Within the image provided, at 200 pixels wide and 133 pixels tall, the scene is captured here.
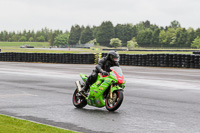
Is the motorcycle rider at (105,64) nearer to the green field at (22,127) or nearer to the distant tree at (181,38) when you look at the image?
the green field at (22,127)

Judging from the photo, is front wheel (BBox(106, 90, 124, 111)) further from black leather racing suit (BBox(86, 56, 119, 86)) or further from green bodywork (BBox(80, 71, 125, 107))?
black leather racing suit (BBox(86, 56, 119, 86))

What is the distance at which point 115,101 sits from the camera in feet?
31.4

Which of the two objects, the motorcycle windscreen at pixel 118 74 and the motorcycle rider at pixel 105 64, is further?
the motorcycle rider at pixel 105 64

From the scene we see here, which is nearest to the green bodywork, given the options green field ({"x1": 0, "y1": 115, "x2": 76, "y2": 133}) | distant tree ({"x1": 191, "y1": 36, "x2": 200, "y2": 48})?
green field ({"x1": 0, "y1": 115, "x2": 76, "y2": 133})

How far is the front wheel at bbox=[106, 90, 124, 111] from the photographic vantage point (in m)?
9.38

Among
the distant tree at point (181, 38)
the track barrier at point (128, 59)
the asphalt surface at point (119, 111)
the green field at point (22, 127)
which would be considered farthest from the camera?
the distant tree at point (181, 38)

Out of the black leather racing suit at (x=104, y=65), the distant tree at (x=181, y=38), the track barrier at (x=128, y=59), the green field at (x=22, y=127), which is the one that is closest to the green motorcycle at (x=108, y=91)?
the black leather racing suit at (x=104, y=65)

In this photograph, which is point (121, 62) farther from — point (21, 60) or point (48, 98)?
point (48, 98)

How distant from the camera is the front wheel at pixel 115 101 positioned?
938 centimetres

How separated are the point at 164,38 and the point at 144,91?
184 meters

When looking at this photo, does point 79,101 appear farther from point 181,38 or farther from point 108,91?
point 181,38

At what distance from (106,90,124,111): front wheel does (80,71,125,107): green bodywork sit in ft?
0.43

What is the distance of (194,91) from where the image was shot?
585 inches

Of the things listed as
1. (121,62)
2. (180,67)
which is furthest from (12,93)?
(121,62)
